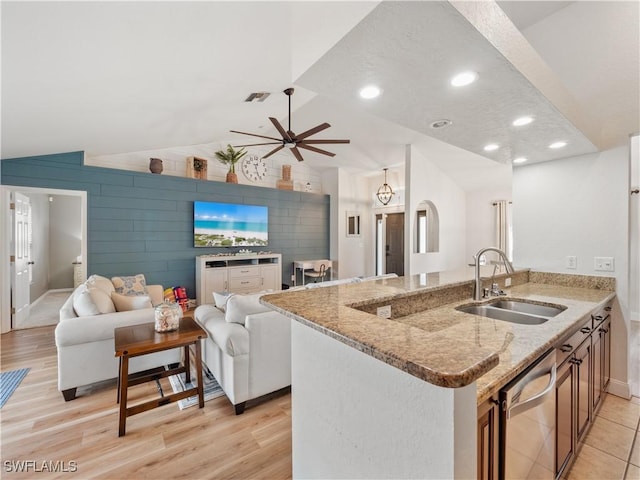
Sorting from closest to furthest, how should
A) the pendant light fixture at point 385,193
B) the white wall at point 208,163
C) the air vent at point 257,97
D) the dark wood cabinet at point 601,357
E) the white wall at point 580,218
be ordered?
1. the dark wood cabinet at point 601,357
2. the white wall at point 580,218
3. the air vent at point 257,97
4. the white wall at point 208,163
5. the pendant light fixture at point 385,193

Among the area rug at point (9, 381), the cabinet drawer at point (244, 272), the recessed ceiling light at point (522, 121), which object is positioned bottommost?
the area rug at point (9, 381)

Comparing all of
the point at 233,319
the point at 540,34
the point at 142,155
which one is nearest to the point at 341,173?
the point at 142,155

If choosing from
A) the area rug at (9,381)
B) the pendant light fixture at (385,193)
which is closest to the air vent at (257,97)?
the area rug at (9,381)

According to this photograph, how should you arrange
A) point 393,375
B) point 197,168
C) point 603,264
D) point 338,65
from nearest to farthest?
point 393,375, point 338,65, point 603,264, point 197,168

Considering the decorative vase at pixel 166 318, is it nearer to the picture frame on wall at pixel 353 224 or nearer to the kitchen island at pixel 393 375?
the kitchen island at pixel 393 375

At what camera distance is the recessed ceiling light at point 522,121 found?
1837 millimetres

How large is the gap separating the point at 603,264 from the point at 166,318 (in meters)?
3.70

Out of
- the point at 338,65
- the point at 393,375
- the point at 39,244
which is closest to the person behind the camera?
the point at 393,375

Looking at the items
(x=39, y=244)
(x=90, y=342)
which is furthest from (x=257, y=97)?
(x=39, y=244)

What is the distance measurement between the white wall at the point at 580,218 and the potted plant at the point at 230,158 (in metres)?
4.75

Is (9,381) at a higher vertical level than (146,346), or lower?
lower

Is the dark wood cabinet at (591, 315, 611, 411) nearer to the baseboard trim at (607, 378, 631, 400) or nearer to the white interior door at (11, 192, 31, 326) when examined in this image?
the baseboard trim at (607, 378, 631, 400)

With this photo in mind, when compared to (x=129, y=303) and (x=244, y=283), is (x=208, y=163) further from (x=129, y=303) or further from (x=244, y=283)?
(x=129, y=303)

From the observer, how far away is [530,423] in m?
1.12
